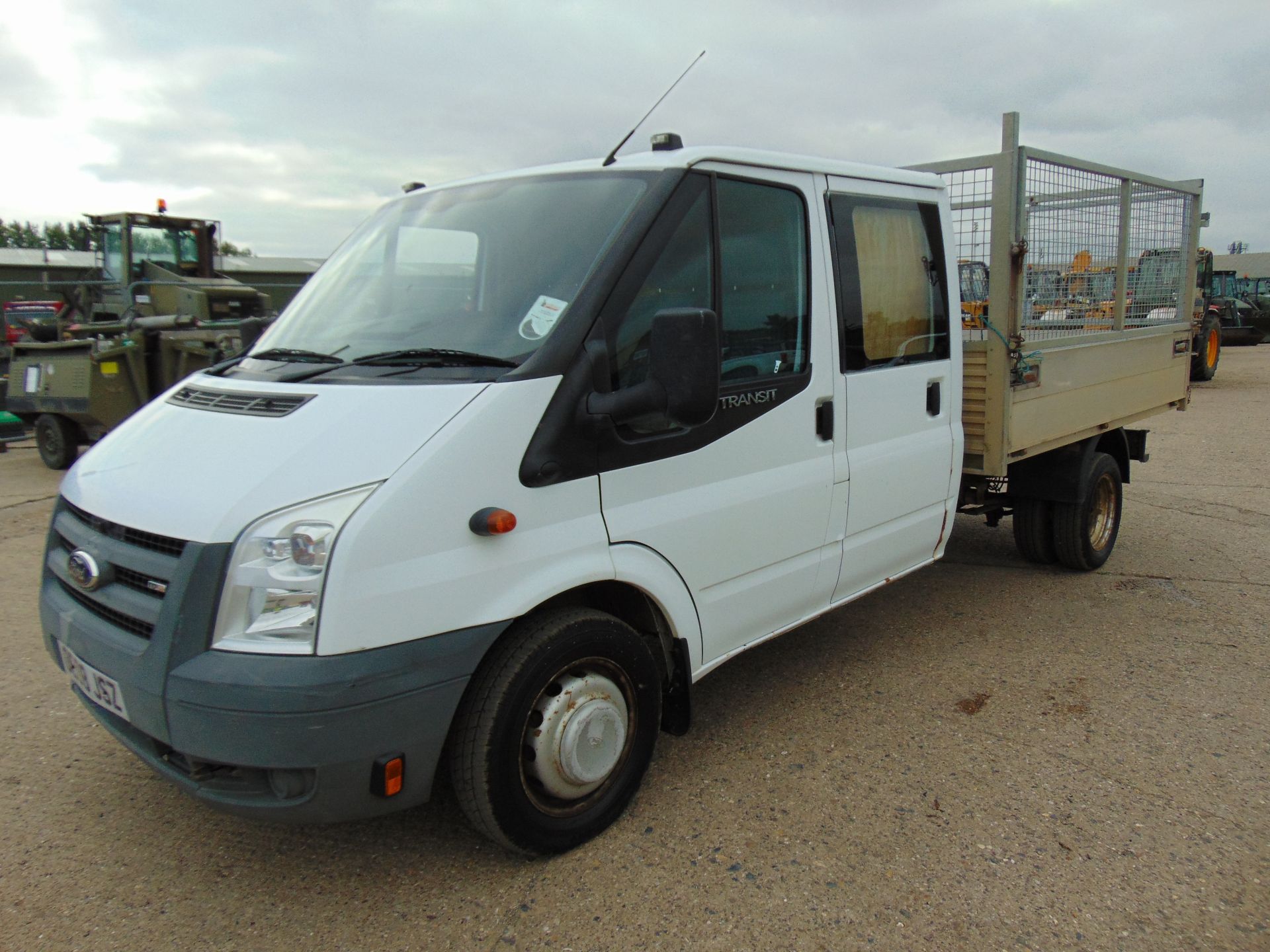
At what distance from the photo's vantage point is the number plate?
253 centimetres

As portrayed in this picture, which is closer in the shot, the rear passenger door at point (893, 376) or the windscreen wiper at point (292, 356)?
the windscreen wiper at point (292, 356)

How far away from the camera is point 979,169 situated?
15.0 feet

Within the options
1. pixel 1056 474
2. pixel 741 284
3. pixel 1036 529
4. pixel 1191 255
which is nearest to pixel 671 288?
pixel 741 284

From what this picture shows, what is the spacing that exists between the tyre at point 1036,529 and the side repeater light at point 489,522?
411 cm

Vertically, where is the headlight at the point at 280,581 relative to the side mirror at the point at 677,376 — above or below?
below

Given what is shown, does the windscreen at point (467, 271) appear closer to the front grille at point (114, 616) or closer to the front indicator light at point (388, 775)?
the front grille at point (114, 616)

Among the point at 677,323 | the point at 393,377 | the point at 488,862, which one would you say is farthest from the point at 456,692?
the point at 677,323

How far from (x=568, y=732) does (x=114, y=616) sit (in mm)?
1301

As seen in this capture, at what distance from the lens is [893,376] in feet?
Result: 12.6

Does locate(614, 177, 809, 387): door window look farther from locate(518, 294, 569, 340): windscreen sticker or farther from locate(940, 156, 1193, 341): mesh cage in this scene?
locate(940, 156, 1193, 341): mesh cage

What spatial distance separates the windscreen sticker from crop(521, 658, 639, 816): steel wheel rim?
0.97 m

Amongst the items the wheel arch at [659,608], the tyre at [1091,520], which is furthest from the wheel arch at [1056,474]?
the wheel arch at [659,608]

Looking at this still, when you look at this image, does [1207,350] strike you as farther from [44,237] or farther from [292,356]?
[44,237]

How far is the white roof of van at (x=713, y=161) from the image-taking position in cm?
304
